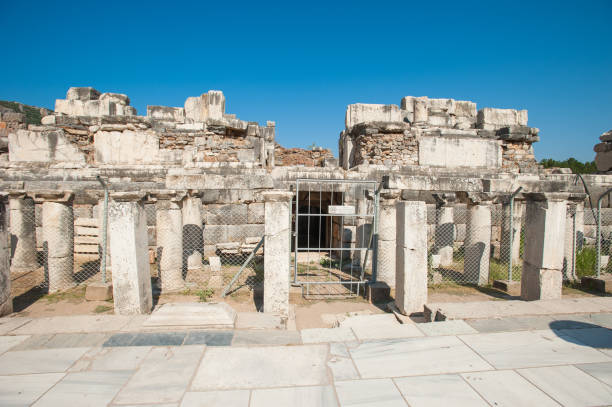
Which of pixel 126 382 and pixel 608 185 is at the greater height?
pixel 608 185

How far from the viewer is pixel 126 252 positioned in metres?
4.47

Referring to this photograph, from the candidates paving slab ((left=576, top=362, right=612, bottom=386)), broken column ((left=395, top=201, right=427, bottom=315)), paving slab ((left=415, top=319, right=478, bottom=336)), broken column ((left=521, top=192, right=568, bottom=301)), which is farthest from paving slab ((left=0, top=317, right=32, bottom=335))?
broken column ((left=521, top=192, right=568, bottom=301))

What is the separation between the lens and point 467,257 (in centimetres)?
699

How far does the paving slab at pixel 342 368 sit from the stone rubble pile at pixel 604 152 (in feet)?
43.6

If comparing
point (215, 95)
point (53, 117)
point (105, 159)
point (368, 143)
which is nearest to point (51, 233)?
point (105, 159)

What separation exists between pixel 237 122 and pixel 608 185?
1203 centimetres

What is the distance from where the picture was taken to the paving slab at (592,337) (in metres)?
3.42

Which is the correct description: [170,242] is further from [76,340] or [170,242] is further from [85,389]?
[85,389]

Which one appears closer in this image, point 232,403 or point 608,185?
point 232,403

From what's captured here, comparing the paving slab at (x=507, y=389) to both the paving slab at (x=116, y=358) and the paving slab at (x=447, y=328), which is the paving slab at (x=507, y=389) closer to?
the paving slab at (x=447, y=328)

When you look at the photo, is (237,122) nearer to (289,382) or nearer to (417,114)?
(417,114)

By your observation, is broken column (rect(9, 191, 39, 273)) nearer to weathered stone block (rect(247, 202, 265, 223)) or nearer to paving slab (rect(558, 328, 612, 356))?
weathered stone block (rect(247, 202, 265, 223))

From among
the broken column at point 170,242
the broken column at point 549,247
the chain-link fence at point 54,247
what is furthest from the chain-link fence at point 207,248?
the broken column at point 549,247

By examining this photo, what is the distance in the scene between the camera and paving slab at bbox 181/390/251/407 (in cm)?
247
